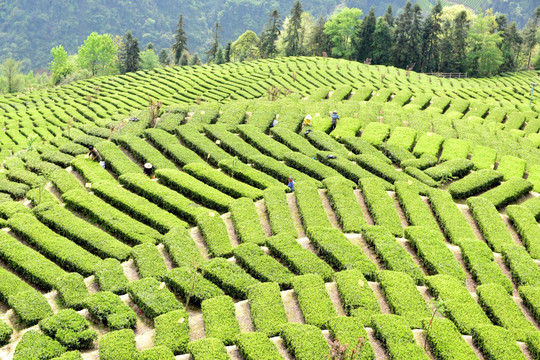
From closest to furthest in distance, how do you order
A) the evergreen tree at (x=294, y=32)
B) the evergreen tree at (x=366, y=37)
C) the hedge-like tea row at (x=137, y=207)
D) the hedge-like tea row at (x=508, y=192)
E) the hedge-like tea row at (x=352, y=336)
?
the hedge-like tea row at (x=352, y=336) → the hedge-like tea row at (x=137, y=207) → the hedge-like tea row at (x=508, y=192) → the evergreen tree at (x=366, y=37) → the evergreen tree at (x=294, y=32)

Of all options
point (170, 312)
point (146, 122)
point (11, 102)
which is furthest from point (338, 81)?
point (170, 312)

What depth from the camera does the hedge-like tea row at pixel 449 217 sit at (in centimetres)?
1903

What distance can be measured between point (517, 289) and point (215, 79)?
52489 mm

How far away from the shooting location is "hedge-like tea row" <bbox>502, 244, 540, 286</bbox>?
16.7 meters

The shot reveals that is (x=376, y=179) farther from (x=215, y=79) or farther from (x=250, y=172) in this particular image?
(x=215, y=79)

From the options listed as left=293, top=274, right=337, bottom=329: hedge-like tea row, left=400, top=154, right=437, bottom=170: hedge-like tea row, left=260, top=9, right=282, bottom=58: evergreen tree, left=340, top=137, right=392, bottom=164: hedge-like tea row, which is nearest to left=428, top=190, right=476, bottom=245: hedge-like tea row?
left=400, top=154, right=437, bottom=170: hedge-like tea row

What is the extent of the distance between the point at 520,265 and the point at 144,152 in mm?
18641

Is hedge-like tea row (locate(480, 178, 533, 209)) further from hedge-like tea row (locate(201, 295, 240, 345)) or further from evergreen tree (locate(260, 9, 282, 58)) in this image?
evergreen tree (locate(260, 9, 282, 58))

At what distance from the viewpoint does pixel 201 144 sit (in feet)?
85.3

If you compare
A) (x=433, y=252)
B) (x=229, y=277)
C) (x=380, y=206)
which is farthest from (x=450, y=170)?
(x=229, y=277)

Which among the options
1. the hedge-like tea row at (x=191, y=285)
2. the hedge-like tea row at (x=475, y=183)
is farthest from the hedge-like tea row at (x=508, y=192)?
Result: the hedge-like tea row at (x=191, y=285)

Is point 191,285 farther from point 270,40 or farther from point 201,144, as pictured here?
point 270,40

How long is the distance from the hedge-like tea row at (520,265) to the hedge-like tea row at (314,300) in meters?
7.40

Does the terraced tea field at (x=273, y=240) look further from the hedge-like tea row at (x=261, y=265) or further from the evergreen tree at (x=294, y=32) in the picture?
the evergreen tree at (x=294, y=32)
